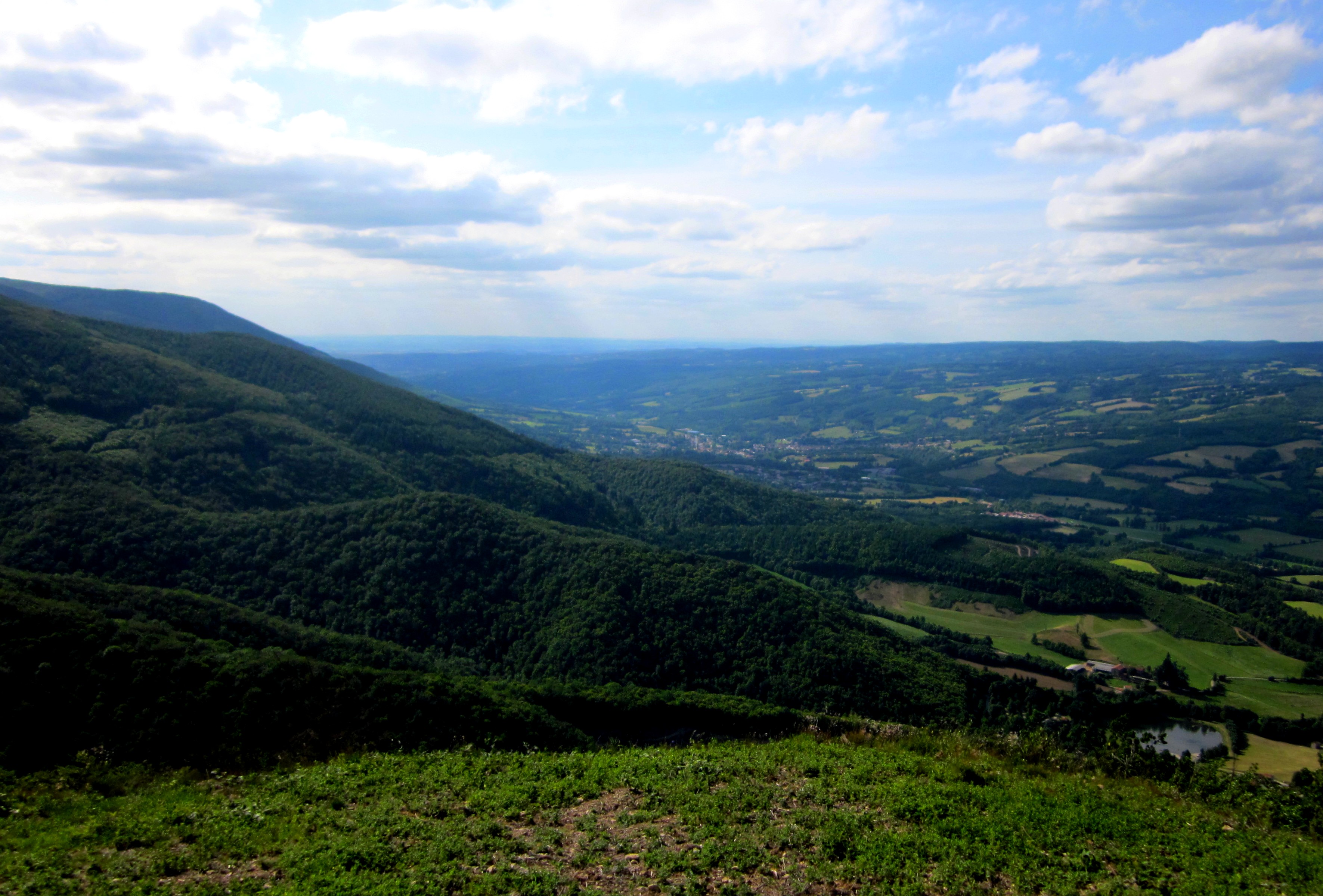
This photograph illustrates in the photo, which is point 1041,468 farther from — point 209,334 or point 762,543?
point 209,334

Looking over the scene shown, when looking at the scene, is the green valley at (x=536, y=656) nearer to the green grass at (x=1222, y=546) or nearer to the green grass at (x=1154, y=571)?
the green grass at (x=1154, y=571)

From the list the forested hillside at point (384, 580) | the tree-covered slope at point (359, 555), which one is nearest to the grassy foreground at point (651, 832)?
the forested hillside at point (384, 580)

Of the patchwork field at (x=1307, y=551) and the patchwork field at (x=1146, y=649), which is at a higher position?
the patchwork field at (x=1307, y=551)

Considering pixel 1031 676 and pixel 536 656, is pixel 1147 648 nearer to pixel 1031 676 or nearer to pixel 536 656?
pixel 1031 676

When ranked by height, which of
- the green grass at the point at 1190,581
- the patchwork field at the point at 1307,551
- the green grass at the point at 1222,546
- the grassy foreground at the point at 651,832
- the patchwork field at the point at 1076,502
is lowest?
the green grass at the point at 1222,546

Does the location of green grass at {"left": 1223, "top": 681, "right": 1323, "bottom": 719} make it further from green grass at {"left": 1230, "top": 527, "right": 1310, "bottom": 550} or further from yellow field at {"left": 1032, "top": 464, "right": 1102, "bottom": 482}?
yellow field at {"left": 1032, "top": 464, "right": 1102, "bottom": 482}

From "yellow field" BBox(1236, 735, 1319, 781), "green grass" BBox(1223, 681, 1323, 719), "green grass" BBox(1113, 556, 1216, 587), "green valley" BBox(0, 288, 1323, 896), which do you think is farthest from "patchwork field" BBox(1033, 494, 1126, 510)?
"yellow field" BBox(1236, 735, 1319, 781)

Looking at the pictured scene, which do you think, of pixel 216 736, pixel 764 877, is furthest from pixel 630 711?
pixel 764 877
